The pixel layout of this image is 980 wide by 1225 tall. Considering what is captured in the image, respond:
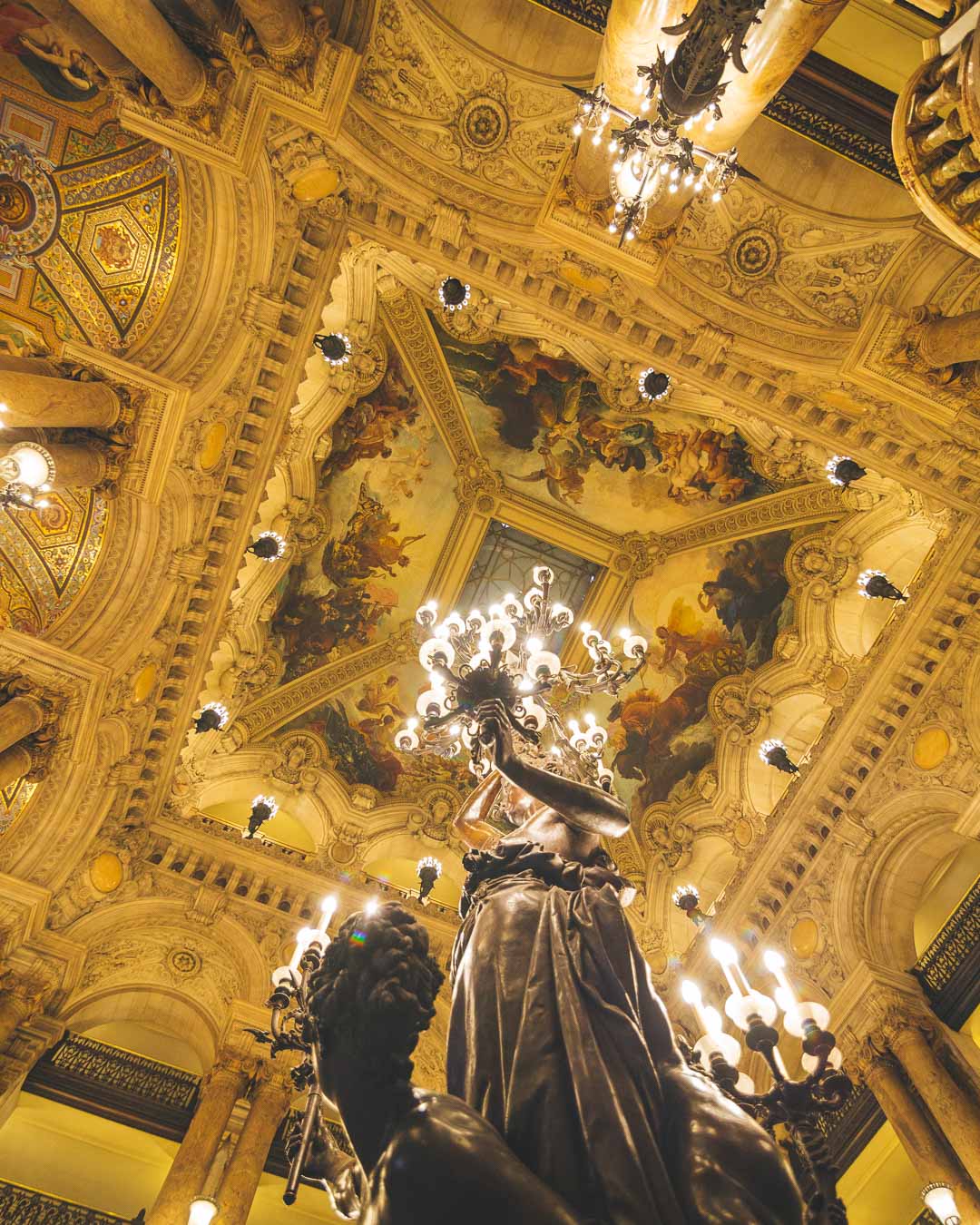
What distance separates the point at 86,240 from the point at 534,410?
634 centimetres

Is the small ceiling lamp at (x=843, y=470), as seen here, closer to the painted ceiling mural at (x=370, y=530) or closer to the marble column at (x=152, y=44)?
the painted ceiling mural at (x=370, y=530)

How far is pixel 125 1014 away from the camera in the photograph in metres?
9.91

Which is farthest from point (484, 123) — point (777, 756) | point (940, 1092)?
point (940, 1092)

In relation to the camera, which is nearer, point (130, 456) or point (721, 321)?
point (130, 456)

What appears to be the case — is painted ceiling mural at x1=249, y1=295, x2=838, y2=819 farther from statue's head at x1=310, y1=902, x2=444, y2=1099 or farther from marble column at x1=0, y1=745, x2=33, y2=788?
statue's head at x1=310, y1=902, x2=444, y2=1099

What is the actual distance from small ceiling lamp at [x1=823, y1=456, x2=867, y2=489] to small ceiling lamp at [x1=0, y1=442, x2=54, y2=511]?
8148 millimetres

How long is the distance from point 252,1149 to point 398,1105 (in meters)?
8.13

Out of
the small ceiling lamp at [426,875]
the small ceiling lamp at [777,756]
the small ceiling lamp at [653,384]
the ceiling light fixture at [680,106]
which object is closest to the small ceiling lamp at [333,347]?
the small ceiling lamp at [653,384]

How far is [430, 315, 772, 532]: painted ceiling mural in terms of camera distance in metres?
11.6

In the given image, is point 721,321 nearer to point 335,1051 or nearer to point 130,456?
point 130,456

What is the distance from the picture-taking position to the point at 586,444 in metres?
12.3

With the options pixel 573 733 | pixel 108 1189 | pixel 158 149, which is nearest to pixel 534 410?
pixel 158 149

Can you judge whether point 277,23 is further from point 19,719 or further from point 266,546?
point 19,719

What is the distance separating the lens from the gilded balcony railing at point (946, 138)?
450 cm
